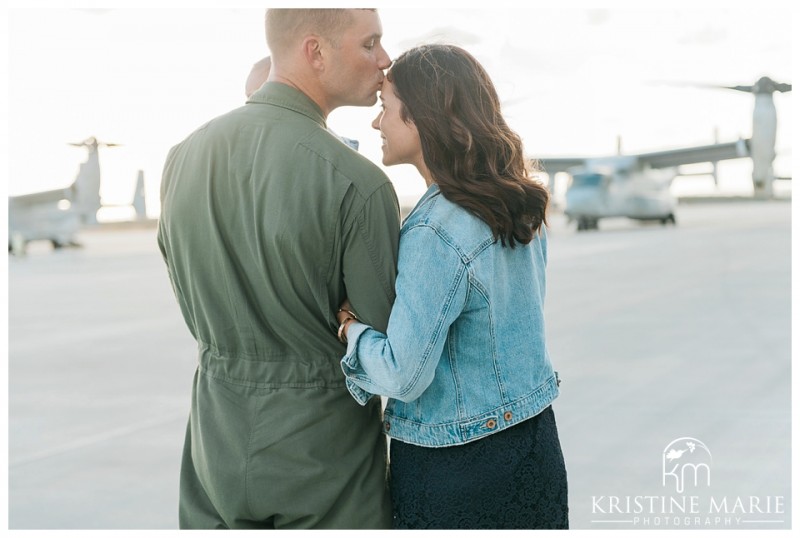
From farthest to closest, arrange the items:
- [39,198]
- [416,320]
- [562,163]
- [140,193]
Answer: [140,193] < [562,163] < [39,198] < [416,320]

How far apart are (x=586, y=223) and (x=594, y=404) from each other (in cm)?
2000

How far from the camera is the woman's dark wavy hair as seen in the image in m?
1.63

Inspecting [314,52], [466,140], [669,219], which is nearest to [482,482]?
[466,140]

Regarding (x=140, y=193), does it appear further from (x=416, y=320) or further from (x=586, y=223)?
(x=416, y=320)

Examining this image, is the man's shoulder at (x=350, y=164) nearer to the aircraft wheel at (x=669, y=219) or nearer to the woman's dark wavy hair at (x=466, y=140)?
the woman's dark wavy hair at (x=466, y=140)

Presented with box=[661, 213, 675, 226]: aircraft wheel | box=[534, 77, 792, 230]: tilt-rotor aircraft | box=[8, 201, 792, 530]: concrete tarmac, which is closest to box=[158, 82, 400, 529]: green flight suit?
box=[8, 201, 792, 530]: concrete tarmac

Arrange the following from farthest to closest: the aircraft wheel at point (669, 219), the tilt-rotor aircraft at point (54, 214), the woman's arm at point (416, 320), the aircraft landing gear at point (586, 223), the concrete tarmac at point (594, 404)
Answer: the aircraft wheel at point (669, 219) < the aircraft landing gear at point (586, 223) < the tilt-rotor aircraft at point (54, 214) < the concrete tarmac at point (594, 404) < the woman's arm at point (416, 320)

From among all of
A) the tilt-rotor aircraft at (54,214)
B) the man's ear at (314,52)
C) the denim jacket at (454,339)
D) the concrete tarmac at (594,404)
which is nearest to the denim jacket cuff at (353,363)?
the denim jacket at (454,339)

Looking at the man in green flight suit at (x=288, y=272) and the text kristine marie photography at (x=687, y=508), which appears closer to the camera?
the man in green flight suit at (x=288, y=272)

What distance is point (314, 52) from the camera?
177cm

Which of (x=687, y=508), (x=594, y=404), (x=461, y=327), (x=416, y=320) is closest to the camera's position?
(x=416, y=320)

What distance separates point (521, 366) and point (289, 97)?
2.35 feet

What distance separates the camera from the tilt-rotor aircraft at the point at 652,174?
23266mm

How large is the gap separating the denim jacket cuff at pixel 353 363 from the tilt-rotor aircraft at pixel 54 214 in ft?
71.2
